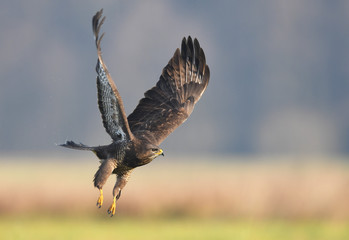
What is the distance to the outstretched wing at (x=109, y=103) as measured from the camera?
32.6 feet

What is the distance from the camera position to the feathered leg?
10295 millimetres

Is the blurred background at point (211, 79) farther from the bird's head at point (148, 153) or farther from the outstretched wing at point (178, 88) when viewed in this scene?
the bird's head at point (148, 153)

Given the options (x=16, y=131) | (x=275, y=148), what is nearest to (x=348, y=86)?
(x=275, y=148)

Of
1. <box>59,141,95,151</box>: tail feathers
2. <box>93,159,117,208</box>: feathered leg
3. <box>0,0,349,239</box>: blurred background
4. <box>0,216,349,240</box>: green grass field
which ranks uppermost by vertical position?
<box>0,0,349,239</box>: blurred background

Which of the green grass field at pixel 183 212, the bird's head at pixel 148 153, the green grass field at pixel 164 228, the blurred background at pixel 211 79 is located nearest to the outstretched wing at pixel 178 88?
the bird's head at pixel 148 153

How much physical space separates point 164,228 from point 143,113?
535 inches

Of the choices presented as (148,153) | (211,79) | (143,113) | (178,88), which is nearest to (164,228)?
(178,88)

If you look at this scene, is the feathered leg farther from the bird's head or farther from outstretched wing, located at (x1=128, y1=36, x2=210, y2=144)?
outstretched wing, located at (x1=128, y1=36, x2=210, y2=144)

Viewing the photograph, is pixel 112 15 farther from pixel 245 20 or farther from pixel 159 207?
pixel 159 207

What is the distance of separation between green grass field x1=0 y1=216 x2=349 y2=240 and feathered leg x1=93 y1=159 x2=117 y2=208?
539 inches

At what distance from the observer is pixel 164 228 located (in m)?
25.9

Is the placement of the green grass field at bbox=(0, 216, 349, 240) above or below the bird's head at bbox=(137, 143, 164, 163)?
above

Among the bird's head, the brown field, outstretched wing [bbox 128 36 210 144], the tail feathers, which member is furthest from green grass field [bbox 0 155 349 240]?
the bird's head

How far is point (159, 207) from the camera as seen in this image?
1037 inches
